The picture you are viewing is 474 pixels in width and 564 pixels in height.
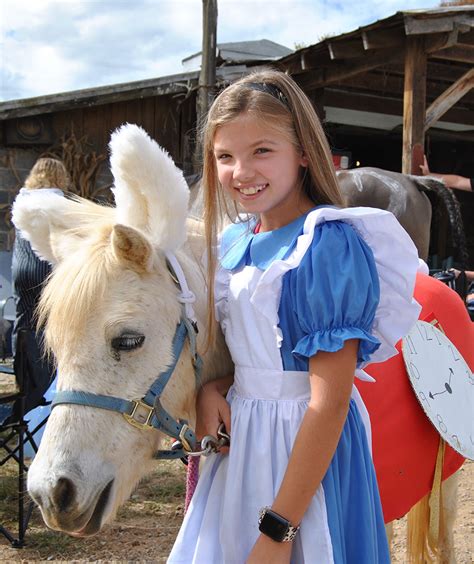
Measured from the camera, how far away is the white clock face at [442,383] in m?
1.87

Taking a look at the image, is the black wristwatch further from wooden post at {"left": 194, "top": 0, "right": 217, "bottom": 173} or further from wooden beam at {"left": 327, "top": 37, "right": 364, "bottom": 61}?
wooden post at {"left": 194, "top": 0, "right": 217, "bottom": 173}

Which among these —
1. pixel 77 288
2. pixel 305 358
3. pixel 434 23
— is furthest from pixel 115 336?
pixel 434 23

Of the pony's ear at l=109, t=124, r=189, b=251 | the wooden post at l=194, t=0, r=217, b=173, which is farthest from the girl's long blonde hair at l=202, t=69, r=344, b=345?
the wooden post at l=194, t=0, r=217, b=173

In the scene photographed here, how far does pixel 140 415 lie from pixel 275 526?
0.33 metres

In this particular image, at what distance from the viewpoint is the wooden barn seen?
6.10 meters

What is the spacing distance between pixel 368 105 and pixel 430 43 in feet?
9.79

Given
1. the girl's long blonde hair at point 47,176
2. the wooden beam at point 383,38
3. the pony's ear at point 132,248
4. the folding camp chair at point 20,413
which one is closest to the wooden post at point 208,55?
the wooden beam at point 383,38

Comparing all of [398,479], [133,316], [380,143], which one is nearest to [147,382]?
[133,316]

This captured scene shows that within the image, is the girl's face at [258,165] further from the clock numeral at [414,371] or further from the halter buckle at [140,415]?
the clock numeral at [414,371]

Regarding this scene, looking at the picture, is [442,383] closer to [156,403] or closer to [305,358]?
[305,358]

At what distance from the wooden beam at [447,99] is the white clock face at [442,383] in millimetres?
4592

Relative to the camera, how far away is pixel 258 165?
1.27 metres

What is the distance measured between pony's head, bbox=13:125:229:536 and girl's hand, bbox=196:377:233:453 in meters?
0.03

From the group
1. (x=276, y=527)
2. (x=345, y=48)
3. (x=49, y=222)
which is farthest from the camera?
(x=345, y=48)
